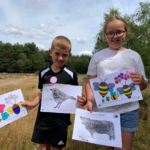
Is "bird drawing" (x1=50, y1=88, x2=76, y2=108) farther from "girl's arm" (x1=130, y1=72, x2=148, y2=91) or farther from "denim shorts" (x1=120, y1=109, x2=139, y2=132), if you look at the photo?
"girl's arm" (x1=130, y1=72, x2=148, y2=91)

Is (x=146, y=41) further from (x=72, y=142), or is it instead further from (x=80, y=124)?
(x=80, y=124)

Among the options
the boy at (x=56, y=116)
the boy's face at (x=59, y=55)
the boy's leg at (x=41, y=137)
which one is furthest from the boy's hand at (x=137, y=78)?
the boy's leg at (x=41, y=137)

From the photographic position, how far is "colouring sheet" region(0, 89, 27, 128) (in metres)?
1.71

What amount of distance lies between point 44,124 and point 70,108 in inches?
Answer: 16.0

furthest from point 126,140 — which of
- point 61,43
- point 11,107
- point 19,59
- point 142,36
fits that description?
point 19,59

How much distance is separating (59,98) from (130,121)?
36.3 inches

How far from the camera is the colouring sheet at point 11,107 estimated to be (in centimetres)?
171

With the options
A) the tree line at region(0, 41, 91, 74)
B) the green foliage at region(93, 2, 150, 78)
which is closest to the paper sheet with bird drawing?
the green foliage at region(93, 2, 150, 78)

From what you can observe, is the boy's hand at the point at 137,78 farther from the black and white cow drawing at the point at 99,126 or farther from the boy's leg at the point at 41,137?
the boy's leg at the point at 41,137

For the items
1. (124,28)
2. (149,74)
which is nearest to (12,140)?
(124,28)

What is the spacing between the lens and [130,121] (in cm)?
138

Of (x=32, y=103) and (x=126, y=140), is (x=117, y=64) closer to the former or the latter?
(x=126, y=140)

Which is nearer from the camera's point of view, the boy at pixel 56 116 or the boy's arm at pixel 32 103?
the boy at pixel 56 116

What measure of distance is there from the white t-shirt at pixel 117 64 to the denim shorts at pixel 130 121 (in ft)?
0.15
